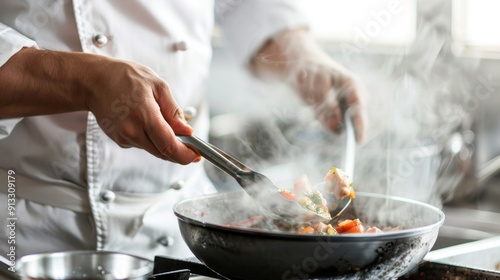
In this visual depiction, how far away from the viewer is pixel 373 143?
3453 millimetres

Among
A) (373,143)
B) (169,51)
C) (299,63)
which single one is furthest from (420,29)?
(169,51)

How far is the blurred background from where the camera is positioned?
10.5 feet

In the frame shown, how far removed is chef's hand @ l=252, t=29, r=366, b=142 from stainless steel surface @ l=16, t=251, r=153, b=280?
2.12 ft

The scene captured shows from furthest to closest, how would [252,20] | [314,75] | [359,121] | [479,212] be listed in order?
1. [479,212]
2. [252,20]
3. [314,75]
4. [359,121]

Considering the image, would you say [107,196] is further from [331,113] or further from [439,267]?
[439,267]

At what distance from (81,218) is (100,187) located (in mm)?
86

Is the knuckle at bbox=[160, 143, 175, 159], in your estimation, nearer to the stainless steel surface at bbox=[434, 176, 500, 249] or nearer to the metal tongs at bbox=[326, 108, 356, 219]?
the metal tongs at bbox=[326, 108, 356, 219]

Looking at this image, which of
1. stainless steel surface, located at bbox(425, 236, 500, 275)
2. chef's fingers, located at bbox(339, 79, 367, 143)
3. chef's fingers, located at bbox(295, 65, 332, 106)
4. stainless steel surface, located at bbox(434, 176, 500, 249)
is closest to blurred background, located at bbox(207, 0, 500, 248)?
stainless steel surface, located at bbox(434, 176, 500, 249)

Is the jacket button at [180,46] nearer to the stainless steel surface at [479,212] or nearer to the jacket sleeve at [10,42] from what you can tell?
the jacket sleeve at [10,42]

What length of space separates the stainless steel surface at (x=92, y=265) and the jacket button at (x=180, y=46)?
0.61m

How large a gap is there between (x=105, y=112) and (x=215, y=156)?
242mm

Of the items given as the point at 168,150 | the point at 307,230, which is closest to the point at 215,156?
the point at 168,150

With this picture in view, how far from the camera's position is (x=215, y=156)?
1191 mm

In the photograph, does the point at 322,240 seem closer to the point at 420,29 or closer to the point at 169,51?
the point at 169,51
